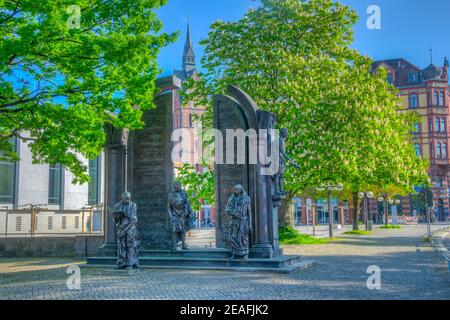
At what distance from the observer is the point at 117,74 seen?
48.8 ft

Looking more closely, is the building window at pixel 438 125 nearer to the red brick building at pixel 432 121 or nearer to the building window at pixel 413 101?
the red brick building at pixel 432 121

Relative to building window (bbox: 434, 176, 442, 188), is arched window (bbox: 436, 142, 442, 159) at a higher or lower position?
higher

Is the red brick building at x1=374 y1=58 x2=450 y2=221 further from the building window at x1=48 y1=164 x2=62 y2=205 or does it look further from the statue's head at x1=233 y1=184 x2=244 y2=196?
the statue's head at x1=233 y1=184 x2=244 y2=196

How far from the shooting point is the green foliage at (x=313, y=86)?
2361 cm

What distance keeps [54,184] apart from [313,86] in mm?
24942

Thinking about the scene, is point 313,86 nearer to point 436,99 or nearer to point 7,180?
point 7,180

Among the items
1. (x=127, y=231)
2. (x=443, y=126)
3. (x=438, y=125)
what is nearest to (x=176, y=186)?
(x=127, y=231)

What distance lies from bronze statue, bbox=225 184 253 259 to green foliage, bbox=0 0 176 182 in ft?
12.6

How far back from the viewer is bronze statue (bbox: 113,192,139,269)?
13422 mm

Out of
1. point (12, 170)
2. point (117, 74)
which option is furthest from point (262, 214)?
point (12, 170)

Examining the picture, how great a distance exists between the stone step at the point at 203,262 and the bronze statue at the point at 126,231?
1.51 metres

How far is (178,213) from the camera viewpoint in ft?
50.8

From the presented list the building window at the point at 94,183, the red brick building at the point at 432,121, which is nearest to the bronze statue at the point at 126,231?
the building window at the point at 94,183

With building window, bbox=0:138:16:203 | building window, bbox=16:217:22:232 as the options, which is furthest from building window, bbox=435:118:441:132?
building window, bbox=16:217:22:232
